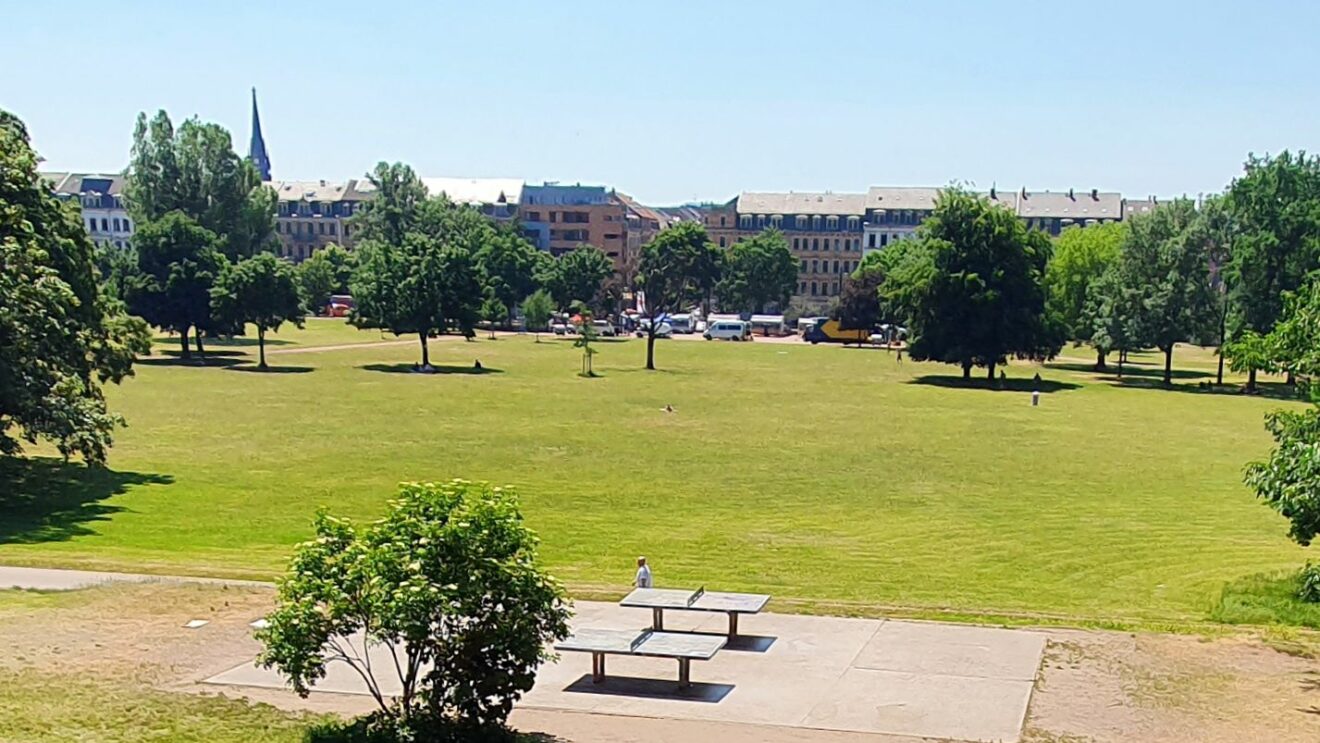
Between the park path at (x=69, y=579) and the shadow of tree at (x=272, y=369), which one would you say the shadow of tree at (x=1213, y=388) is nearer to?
the shadow of tree at (x=272, y=369)

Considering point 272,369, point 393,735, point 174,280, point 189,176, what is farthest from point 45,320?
point 189,176

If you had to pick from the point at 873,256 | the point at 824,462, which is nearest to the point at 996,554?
the point at 824,462

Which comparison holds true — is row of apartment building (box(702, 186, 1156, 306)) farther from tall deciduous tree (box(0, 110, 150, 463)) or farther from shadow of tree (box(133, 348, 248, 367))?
tall deciduous tree (box(0, 110, 150, 463))

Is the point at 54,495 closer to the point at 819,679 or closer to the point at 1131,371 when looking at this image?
the point at 819,679

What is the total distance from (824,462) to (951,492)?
619cm

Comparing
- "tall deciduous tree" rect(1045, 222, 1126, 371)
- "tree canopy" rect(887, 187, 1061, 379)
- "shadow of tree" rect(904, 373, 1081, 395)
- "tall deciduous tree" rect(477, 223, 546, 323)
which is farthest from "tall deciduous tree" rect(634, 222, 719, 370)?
"shadow of tree" rect(904, 373, 1081, 395)

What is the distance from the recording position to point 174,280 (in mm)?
80688

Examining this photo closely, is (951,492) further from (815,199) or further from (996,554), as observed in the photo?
(815,199)

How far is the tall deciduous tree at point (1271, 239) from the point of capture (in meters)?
70.8

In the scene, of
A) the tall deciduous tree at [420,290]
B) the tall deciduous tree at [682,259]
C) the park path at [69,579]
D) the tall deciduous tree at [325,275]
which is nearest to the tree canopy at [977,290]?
the tall deciduous tree at [420,290]

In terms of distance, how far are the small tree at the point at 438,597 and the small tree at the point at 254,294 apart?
67773mm

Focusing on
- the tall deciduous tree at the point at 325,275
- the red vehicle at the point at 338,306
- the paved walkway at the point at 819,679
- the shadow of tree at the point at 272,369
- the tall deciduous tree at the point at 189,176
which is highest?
the tall deciduous tree at the point at 189,176

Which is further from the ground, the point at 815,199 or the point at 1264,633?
the point at 815,199

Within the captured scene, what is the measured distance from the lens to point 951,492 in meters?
34.6
